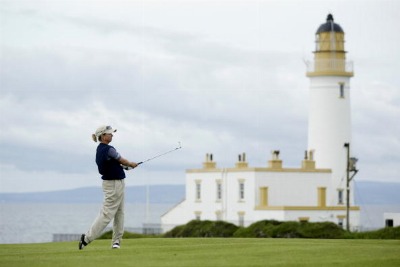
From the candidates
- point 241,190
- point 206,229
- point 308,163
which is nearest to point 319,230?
point 206,229

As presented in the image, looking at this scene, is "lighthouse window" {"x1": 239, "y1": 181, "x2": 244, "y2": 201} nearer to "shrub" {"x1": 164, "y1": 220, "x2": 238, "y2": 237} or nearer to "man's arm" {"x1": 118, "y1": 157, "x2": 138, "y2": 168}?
"shrub" {"x1": 164, "y1": 220, "x2": 238, "y2": 237}

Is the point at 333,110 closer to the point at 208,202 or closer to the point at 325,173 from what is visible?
the point at 325,173

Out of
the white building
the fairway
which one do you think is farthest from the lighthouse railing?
the fairway

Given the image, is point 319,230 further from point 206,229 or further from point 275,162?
point 275,162

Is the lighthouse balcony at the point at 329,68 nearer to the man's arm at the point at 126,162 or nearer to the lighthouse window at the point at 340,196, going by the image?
the lighthouse window at the point at 340,196

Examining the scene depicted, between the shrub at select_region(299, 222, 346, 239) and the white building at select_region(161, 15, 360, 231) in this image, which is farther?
the white building at select_region(161, 15, 360, 231)

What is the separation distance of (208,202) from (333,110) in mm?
8420

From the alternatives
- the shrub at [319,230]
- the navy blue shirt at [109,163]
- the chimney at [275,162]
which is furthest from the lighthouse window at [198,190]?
the navy blue shirt at [109,163]

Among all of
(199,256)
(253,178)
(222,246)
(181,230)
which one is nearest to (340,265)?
(199,256)

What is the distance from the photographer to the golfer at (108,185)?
55.5 ft

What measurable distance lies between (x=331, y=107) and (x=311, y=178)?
411cm

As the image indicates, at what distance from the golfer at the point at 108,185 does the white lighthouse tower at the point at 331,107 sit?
4213cm

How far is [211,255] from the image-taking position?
1557cm

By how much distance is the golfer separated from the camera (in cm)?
1691
